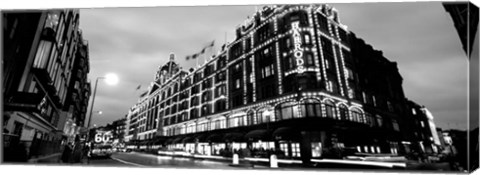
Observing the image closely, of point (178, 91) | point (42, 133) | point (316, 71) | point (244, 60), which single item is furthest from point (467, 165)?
point (178, 91)

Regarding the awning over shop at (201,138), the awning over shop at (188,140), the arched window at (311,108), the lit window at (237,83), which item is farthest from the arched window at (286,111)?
the awning over shop at (188,140)

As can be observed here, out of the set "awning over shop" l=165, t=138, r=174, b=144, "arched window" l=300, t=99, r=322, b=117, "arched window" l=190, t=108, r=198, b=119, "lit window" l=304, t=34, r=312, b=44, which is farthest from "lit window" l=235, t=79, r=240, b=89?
"awning over shop" l=165, t=138, r=174, b=144

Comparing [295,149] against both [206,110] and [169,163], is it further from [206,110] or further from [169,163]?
[206,110]

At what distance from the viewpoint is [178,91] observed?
45.0 m

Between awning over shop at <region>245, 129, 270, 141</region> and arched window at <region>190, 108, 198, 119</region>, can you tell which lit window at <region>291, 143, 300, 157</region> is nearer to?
awning over shop at <region>245, 129, 270, 141</region>

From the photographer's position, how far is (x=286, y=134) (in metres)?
19.2

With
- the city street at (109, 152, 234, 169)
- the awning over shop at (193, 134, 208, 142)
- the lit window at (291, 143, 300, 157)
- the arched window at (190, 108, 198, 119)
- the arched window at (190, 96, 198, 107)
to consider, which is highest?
the arched window at (190, 96, 198, 107)

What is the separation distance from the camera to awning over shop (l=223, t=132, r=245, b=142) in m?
23.5

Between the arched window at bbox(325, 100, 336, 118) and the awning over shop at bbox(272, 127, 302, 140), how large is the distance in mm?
3343

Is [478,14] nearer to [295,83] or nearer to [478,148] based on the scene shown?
[478,148]

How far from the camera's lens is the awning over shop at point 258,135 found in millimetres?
20758

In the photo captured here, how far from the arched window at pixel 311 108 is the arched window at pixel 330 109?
2.46ft

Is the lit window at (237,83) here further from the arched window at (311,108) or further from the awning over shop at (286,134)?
the arched window at (311,108)

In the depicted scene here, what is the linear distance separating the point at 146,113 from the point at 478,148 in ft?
207
